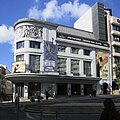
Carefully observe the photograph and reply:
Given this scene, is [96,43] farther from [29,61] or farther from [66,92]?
[29,61]

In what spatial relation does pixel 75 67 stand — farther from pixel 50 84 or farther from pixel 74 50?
pixel 50 84

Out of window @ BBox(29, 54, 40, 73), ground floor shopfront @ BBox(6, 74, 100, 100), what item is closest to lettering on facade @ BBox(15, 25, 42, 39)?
window @ BBox(29, 54, 40, 73)

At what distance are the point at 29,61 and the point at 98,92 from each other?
1728 centimetres

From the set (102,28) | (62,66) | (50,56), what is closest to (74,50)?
(62,66)

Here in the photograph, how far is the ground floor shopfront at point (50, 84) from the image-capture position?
44.7m

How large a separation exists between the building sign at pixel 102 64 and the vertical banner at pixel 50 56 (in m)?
11.5

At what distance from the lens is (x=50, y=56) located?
4828 centimetres

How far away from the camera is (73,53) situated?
2035 inches

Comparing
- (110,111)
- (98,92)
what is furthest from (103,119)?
(98,92)

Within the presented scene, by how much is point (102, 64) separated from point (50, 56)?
548 inches

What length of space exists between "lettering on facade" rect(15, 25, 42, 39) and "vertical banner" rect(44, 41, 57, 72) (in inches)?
94.3

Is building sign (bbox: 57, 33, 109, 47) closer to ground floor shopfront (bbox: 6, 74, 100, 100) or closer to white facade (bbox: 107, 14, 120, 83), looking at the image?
white facade (bbox: 107, 14, 120, 83)

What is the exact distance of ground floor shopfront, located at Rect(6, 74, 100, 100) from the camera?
44747mm

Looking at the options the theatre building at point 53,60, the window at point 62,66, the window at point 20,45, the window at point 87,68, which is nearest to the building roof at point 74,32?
the theatre building at point 53,60
